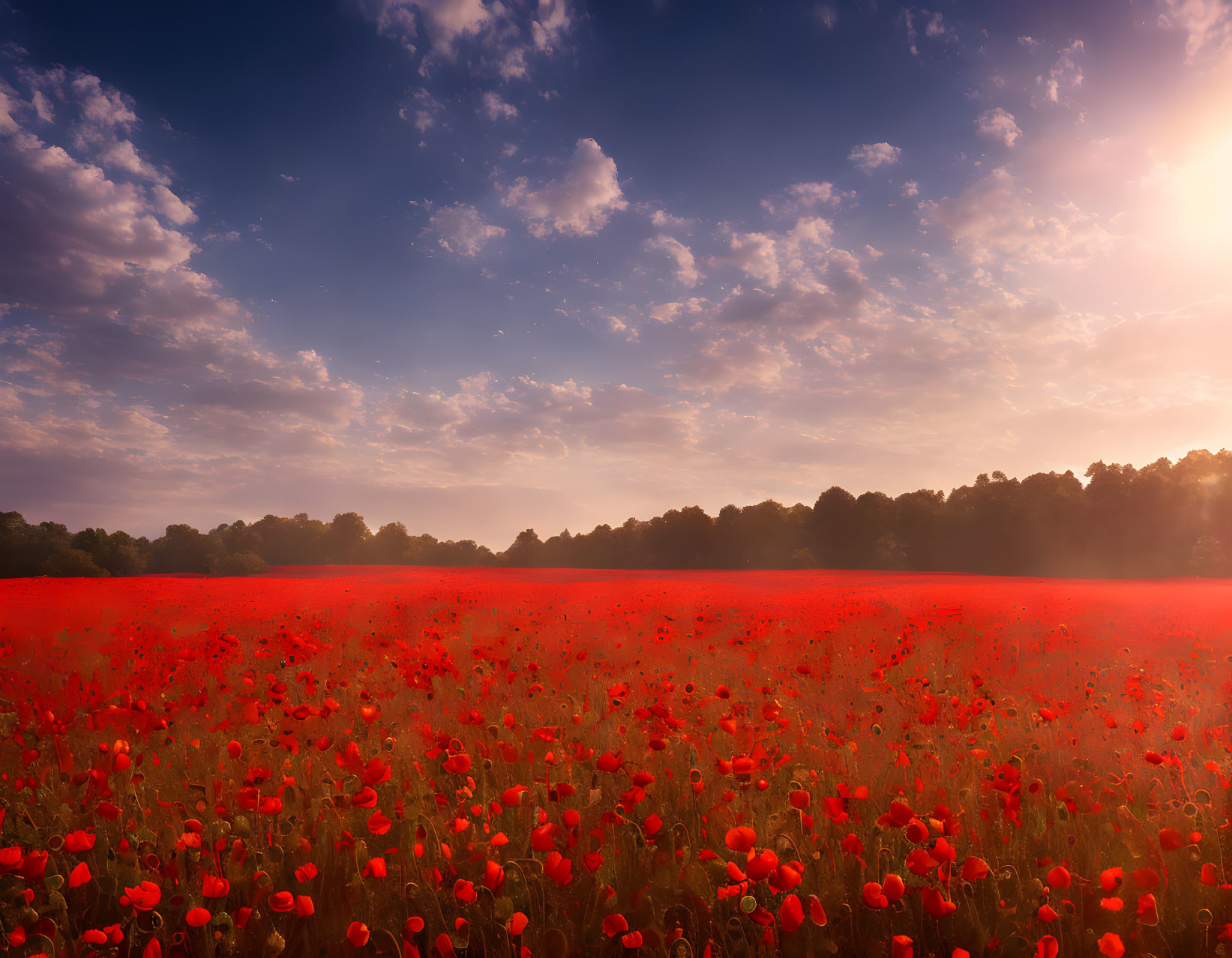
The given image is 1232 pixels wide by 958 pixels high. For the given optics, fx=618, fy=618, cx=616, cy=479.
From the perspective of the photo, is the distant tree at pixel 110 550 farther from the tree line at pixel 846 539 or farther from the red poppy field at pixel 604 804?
the red poppy field at pixel 604 804

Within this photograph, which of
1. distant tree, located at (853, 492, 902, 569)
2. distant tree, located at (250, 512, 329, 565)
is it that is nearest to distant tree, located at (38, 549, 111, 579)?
distant tree, located at (250, 512, 329, 565)

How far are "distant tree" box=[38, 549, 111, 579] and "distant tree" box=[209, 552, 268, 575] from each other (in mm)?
5144

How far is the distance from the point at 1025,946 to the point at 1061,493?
52910 mm

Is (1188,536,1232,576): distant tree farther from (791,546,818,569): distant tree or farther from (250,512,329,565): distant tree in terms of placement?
(250,512,329,565): distant tree

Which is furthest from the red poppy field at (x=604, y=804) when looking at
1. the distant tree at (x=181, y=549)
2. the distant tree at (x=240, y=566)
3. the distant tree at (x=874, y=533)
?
the distant tree at (x=874, y=533)

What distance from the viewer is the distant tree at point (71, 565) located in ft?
112

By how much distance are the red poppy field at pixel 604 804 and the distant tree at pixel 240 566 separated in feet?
99.2

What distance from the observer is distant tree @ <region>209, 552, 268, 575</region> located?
113 ft

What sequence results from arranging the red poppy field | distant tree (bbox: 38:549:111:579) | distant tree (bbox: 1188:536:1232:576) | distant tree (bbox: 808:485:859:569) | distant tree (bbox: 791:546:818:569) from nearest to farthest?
the red poppy field
distant tree (bbox: 38:549:111:579)
distant tree (bbox: 1188:536:1232:576)
distant tree (bbox: 791:546:818:569)
distant tree (bbox: 808:485:859:569)

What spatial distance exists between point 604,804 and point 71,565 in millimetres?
43009

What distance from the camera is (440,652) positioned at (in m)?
6.25

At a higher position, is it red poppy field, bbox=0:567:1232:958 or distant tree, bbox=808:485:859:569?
distant tree, bbox=808:485:859:569

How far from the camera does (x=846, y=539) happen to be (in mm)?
51375

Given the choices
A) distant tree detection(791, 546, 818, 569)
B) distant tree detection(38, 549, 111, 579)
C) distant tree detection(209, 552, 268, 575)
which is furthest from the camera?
distant tree detection(791, 546, 818, 569)
